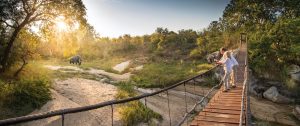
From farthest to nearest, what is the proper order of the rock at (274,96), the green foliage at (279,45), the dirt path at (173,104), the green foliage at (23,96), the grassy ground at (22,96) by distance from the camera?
the rock at (274,96)
the green foliage at (279,45)
the dirt path at (173,104)
the green foliage at (23,96)
the grassy ground at (22,96)

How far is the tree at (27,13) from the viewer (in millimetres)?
18266

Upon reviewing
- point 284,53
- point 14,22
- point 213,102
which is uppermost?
point 14,22

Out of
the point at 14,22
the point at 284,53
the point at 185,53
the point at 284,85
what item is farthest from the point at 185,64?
the point at 14,22

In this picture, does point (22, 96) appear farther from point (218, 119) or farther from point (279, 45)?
point (279, 45)

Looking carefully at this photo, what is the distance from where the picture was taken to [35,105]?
14.8 metres

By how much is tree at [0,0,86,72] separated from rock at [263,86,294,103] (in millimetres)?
17295

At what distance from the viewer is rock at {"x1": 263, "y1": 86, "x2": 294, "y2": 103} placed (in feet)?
82.9

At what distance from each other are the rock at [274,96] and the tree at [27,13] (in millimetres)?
17295

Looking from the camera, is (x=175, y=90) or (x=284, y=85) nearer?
(x=175, y=90)

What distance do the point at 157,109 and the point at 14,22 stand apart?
10.9 meters

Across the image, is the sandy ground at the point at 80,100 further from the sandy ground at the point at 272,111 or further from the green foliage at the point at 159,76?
the sandy ground at the point at 272,111

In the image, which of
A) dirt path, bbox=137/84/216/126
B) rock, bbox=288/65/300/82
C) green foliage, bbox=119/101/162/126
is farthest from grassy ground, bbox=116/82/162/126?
rock, bbox=288/65/300/82

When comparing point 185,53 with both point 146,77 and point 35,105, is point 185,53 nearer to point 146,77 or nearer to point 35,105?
point 146,77

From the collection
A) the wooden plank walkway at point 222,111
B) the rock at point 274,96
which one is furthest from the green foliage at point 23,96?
the rock at point 274,96
